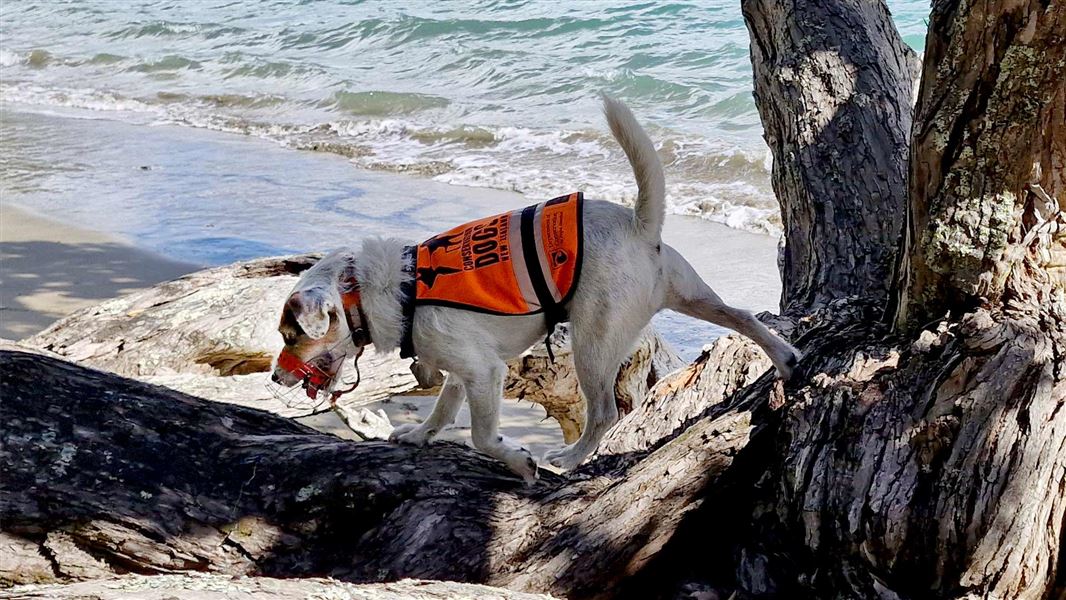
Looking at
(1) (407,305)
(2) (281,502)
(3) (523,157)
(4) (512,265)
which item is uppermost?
(4) (512,265)

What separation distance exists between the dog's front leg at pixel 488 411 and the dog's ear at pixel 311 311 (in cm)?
54

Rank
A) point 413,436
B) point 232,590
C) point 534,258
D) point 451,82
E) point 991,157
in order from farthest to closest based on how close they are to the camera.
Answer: point 451,82
point 413,436
point 534,258
point 991,157
point 232,590

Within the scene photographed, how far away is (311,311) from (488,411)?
2.29ft

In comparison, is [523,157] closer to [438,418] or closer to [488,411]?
[438,418]

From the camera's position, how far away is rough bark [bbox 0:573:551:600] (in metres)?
2.11

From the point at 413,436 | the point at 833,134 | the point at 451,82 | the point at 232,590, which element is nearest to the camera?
the point at 232,590

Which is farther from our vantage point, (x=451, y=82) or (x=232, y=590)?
(x=451, y=82)

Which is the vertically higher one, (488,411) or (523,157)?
(488,411)

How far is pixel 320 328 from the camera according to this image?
330 cm

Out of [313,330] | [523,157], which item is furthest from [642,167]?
[523,157]

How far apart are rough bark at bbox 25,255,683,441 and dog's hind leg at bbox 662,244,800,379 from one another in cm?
145

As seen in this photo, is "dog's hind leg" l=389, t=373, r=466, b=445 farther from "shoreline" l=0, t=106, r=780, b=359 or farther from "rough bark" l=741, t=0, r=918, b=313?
"shoreline" l=0, t=106, r=780, b=359

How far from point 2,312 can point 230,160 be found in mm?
5782

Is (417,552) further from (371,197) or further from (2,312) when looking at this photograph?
(371,197)
